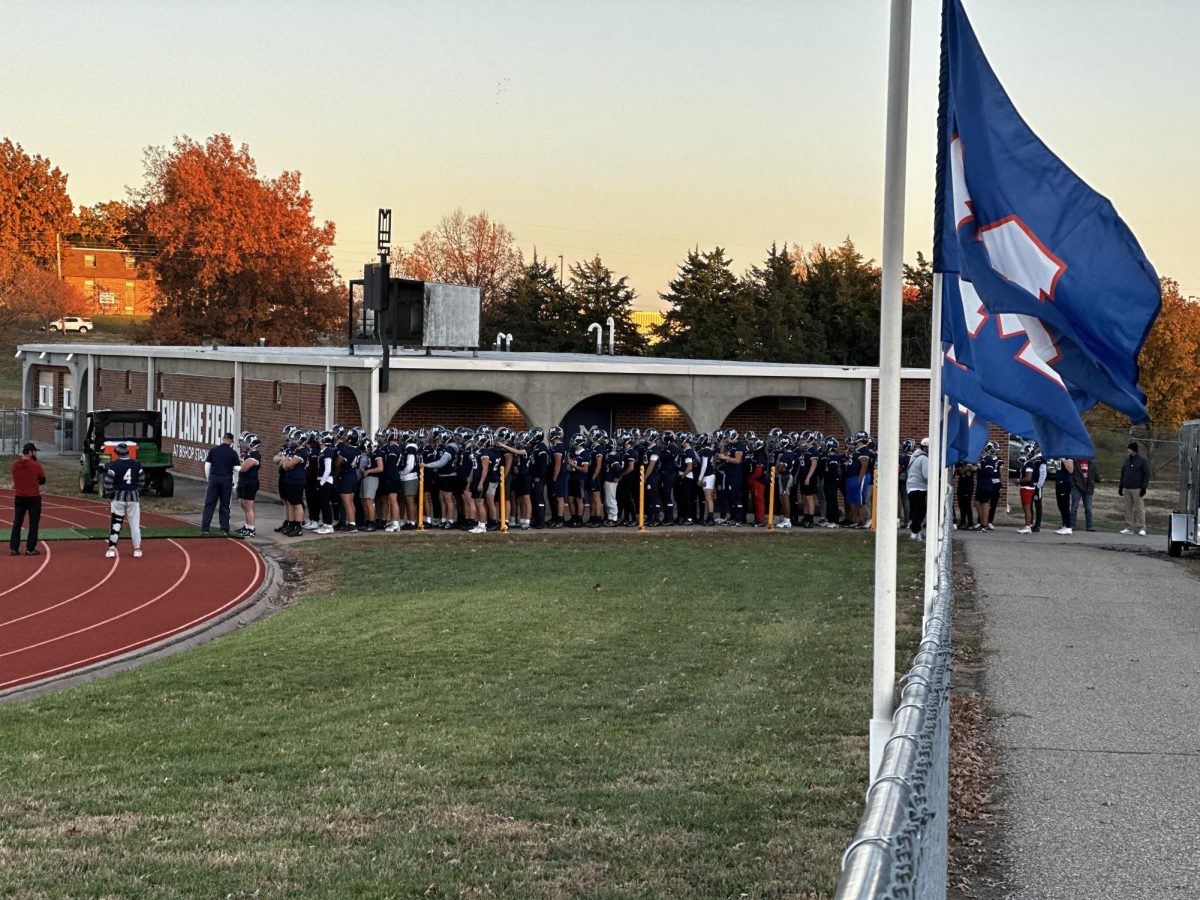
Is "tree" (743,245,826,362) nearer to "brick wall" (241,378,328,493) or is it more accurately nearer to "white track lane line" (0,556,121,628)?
"brick wall" (241,378,328,493)

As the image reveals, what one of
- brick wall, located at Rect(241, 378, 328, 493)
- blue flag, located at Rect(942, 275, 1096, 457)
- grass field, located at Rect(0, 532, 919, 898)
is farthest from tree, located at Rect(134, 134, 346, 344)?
blue flag, located at Rect(942, 275, 1096, 457)

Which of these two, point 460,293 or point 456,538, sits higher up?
point 460,293

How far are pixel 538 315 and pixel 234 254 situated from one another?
16.5 m

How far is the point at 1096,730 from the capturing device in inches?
384

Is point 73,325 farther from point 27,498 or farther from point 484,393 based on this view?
point 27,498

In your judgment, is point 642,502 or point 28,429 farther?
point 28,429

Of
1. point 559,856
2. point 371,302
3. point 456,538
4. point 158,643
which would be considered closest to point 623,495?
point 456,538

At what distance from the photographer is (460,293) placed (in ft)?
113

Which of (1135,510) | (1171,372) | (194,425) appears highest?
(1171,372)

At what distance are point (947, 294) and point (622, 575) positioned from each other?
10996mm

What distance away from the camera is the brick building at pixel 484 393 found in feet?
102

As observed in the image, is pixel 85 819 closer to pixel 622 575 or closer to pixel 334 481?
pixel 622 575

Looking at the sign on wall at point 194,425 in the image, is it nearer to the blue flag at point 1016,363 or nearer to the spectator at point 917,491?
the spectator at point 917,491

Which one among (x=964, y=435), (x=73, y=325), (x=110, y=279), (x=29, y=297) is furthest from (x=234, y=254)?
(x=964, y=435)
